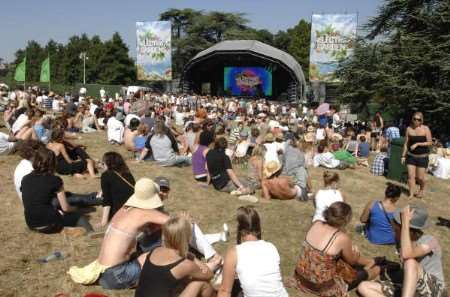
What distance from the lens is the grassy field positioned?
13.8 ft

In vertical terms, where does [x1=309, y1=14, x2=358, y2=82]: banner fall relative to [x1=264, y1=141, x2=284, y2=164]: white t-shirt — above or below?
above

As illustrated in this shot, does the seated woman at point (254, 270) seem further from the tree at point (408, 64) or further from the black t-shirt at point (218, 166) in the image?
the tree at point (408, 64)

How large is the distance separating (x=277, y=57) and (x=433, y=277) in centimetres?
2884

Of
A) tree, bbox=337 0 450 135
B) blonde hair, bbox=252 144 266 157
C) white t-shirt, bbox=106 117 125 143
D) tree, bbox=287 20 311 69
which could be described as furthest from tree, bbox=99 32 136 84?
blonde hair, bbox=252 144 266 157

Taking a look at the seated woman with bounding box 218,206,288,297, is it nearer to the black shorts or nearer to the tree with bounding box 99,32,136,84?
the black shorts

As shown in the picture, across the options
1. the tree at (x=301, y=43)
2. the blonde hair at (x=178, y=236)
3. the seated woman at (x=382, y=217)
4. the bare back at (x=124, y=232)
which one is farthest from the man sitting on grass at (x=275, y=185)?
the tree at (x=301, y=43)

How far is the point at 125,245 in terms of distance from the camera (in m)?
3.80

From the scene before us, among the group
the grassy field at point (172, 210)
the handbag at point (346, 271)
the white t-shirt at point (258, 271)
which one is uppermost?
the white t-shirt at point (258, 271)

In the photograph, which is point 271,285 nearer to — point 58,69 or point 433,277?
point 433,277

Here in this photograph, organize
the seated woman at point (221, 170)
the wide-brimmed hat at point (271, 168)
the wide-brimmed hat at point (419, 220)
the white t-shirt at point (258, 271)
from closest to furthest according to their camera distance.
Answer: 1. the white t-shirt at point (258, 271)
2. the wide-brimmed hat at point (419, 220)
3. the wide-brimmed hat at point (271, 168)
4. the seated woman at point (221, 170)

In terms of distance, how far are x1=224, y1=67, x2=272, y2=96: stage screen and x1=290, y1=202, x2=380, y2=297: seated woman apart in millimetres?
31331

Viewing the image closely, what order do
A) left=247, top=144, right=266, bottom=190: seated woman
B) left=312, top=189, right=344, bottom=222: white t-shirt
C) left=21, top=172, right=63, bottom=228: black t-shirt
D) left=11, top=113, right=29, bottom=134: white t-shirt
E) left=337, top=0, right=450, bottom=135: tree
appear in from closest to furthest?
left=21, top=172, right=63, bottom=228: black t-shirt
left=312, top=189, right=344, bottom=222: white t-shirt
left=247, top=144, right=266, bottom=190: seated woman
left=11, top=113, right=29, bottom=134: white t-shirt
left=337, top=0, right=450, bottom=135: tree

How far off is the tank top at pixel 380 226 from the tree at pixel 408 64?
1207cm

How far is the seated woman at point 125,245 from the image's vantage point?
150 inches
